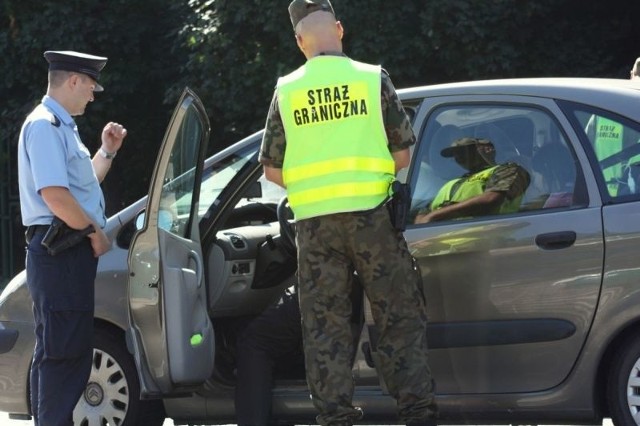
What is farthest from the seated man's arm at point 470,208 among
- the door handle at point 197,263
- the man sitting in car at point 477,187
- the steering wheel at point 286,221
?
the door handle at point 197,263

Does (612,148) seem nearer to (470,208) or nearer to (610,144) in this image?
(610,144)

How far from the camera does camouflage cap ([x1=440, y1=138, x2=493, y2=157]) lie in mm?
5609

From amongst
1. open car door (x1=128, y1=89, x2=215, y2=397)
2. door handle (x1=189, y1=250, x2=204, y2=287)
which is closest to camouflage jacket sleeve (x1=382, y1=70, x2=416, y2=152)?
open car door (x1=128, y1=89, x2=215, y2=397)

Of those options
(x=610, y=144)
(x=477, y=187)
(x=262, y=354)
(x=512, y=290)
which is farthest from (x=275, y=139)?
(x=610, y=144)

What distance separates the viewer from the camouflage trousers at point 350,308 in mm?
5105

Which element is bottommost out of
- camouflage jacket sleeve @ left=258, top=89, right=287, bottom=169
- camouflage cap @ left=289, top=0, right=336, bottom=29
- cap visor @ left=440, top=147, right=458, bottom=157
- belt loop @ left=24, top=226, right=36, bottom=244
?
belt loop @ left=24, top=226, right=36, bottom=244

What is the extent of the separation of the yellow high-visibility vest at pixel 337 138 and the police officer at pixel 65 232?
3.19 ft

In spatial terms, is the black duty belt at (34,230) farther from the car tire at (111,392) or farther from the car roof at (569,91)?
the car roof at (569,91)

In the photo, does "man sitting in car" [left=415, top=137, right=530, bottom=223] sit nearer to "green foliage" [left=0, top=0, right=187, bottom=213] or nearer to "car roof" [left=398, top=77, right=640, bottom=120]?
"car roof" [left=398, top=77, right=640, bottom=120]

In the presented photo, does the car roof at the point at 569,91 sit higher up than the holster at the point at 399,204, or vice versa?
the car roof at the point at 569,91

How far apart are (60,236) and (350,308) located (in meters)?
1.23

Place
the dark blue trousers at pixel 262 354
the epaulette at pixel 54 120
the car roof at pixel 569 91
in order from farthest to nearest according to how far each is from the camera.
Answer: the dark blue trousers at pixel 262 354
the epaulette at pixel 54 120
the car roof at pixel 569 91

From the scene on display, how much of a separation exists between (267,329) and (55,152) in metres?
1.16

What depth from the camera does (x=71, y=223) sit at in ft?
17.8
